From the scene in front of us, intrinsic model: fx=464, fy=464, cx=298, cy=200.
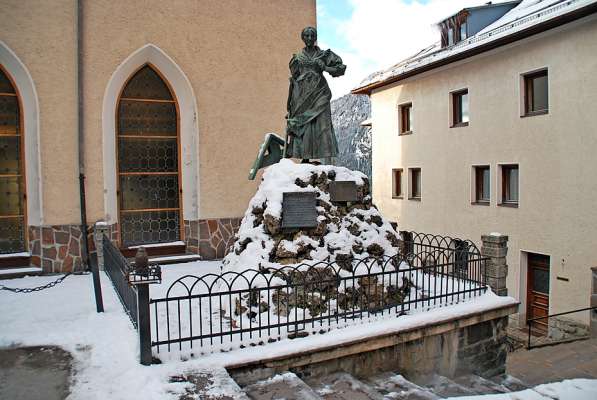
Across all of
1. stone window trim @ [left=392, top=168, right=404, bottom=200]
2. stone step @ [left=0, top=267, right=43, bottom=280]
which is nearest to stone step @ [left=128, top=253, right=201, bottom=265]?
stone step @ [left=0, top=267, right=43, bottom=280]

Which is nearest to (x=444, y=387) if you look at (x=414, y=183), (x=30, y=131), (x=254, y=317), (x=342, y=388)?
(x=342, y=388)

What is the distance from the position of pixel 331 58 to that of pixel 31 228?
20.9 feet

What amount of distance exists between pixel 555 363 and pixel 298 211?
17.4 feet

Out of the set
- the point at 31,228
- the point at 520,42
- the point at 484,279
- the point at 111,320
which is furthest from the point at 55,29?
the point at 520,42

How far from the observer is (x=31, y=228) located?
871cm

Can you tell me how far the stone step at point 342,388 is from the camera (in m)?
4.54

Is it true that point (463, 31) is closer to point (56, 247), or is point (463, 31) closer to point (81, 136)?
point (81, 136)

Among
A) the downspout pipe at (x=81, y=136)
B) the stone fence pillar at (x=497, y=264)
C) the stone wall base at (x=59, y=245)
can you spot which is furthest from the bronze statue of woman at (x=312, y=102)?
the downspout pipe at (x=81, y=136)

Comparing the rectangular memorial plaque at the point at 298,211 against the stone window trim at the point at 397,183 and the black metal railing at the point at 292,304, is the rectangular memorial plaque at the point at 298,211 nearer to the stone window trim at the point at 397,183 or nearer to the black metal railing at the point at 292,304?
the black metal railing at the point at 292,304

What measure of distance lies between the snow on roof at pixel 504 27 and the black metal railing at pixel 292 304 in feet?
25.1

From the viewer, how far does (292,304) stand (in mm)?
5719

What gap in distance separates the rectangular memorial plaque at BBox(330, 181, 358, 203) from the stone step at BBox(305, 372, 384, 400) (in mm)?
2515

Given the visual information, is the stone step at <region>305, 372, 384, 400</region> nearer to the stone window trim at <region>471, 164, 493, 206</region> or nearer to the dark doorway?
the dark doorway

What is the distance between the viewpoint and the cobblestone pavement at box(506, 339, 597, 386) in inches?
283
